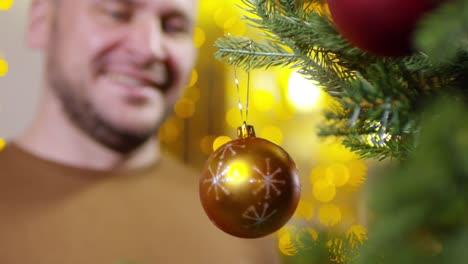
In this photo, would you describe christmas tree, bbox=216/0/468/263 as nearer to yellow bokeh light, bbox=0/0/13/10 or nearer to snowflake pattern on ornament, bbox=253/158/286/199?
snowflake pattern on ornament, bbox=253/158/286/199

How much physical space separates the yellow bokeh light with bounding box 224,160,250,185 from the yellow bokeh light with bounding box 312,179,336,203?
46.0 inches

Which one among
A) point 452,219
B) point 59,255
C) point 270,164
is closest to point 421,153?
point 452,219

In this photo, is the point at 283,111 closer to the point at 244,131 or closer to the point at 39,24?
the point at 39,24

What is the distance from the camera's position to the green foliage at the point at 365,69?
0.99ft

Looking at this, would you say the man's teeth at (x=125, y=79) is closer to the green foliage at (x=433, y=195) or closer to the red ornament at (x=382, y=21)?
the red ornament at (x=382, y=21)

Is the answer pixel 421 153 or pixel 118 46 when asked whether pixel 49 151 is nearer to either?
pixel 118 46

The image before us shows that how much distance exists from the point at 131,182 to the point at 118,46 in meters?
0.28

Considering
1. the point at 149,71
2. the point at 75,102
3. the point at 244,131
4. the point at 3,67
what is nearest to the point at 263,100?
the point at 149,71

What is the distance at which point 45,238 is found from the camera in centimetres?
94

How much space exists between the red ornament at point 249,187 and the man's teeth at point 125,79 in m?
0.64

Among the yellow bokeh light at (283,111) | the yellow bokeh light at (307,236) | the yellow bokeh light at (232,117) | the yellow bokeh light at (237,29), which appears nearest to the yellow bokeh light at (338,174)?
the yellow bokeh light at (283,111)

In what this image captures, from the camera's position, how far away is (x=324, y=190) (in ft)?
5.16

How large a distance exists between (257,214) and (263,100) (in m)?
1.02

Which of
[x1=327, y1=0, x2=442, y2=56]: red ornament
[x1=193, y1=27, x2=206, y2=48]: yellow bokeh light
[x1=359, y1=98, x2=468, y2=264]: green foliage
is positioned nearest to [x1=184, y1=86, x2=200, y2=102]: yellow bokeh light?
[x1=193, y1=27, x2=206, y2=48]: yellow bokeh light
